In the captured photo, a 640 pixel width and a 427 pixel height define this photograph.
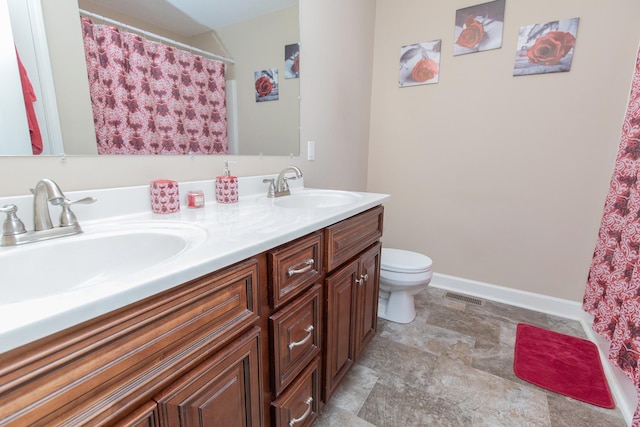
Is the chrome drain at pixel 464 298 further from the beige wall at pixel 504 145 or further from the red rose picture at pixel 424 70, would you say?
the red rose picture at pixel 424 70

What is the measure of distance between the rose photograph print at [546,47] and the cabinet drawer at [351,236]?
4.81 feet

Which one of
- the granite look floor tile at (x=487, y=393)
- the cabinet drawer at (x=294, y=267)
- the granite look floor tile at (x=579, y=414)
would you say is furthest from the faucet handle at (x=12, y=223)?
the granite look floor tile at (x=579, y=414)

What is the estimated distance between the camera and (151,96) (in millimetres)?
1060

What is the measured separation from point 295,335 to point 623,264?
1.56m

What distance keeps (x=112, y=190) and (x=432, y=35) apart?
2285mm

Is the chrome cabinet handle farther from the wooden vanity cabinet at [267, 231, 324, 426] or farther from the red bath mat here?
the red bath mat

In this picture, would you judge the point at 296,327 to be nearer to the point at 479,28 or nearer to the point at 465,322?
the point at 465,322

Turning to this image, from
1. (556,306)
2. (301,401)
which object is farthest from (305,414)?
(556,306)

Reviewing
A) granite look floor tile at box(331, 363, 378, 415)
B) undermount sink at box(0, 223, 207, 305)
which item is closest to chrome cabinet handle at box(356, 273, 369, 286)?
granite look floor tile at box(331, 363, 378, 415)

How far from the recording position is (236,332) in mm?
702

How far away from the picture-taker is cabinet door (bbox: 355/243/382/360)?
1.35 m

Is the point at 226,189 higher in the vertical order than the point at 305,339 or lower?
higher

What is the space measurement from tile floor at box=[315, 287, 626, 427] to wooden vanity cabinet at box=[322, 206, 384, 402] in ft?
0.54

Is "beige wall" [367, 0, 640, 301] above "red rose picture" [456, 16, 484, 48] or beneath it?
beneath
